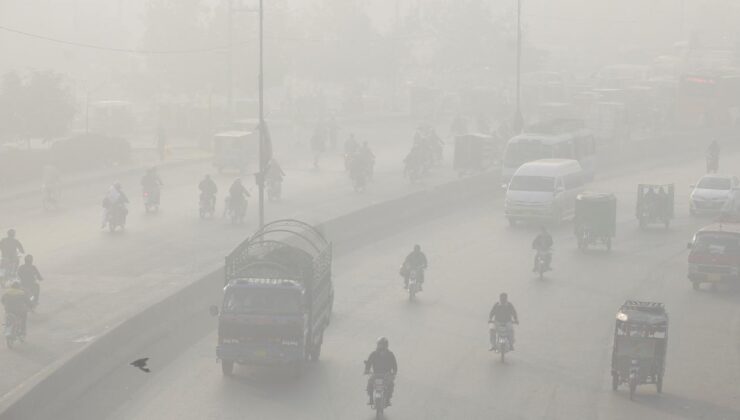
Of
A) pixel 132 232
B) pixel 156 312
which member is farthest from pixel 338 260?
pixel 156 312

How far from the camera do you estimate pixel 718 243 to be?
36.3 meters

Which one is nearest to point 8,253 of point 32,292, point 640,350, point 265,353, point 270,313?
point 32,292

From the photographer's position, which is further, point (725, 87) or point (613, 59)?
point (613, 59)

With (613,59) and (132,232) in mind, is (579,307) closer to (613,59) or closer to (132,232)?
(132,232)

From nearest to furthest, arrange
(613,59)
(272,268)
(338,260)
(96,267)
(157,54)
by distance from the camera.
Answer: (272,268) < (96,267) < (338,260) < (157,54) < (613,59)

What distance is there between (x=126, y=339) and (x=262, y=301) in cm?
335

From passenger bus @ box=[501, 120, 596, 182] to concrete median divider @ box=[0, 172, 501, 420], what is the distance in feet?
32.7

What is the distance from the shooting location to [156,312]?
29.2m

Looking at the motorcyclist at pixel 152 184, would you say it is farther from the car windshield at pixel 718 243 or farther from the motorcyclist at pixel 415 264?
the car windshield at pixel 718 243

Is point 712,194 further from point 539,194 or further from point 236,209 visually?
point 236,209

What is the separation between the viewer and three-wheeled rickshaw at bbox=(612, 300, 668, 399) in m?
24.7

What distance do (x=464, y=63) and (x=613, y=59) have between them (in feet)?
195

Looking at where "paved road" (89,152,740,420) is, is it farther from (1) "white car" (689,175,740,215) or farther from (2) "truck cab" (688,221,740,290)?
(1) "white car" (689,175,740,215)

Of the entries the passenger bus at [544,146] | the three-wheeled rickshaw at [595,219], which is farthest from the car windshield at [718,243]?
the passenger bus at [544,146]
